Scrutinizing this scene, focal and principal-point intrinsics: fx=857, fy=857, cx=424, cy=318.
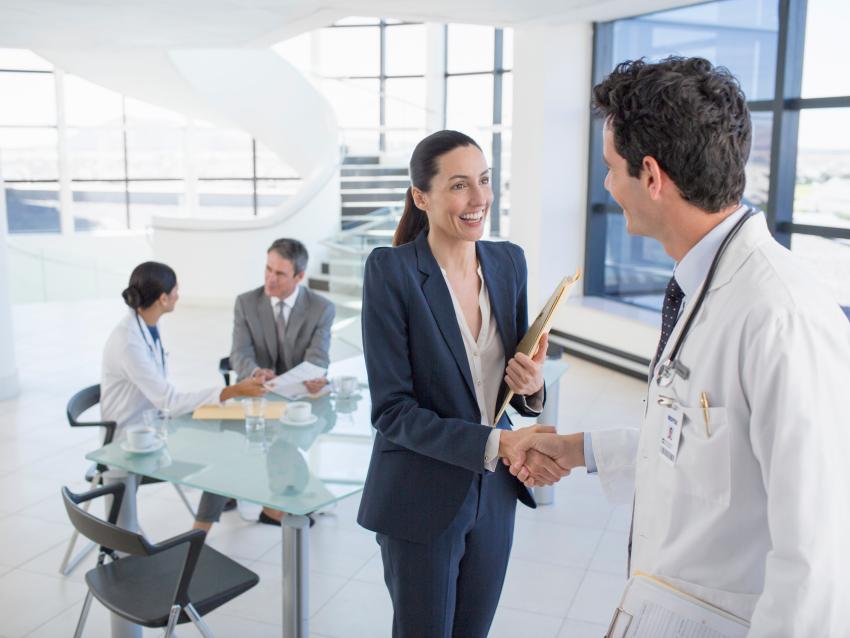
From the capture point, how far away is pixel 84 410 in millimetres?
4031

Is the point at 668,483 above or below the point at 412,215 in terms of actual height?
below

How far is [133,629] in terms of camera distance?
3.09 metres

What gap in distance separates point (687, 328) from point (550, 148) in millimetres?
7134

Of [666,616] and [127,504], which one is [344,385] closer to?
[127,504]

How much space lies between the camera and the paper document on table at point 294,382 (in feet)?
12.8

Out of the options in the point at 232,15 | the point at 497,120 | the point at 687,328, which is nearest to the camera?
the point at 687,328

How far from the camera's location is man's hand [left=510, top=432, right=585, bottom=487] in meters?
1.99

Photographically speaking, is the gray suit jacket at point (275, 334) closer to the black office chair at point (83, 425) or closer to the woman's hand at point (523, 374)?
the black office chair at point (83, 425)

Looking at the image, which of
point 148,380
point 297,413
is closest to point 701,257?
point 297,413

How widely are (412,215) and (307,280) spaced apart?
29.1 feet

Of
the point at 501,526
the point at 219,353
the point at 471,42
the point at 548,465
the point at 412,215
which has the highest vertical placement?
the point at 471,42

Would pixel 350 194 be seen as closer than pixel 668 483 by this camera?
No

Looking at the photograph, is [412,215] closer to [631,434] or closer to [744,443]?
[631,434]

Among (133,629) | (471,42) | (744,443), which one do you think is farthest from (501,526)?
(471,42)
